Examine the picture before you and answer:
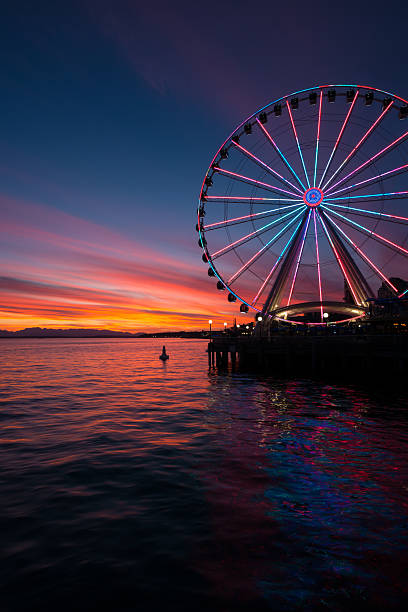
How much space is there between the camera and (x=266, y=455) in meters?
11.4

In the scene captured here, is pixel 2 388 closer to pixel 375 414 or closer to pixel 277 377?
pixel 277 377

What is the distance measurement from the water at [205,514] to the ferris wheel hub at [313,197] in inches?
1104

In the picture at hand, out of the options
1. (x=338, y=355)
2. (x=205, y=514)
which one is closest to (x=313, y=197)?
(x=338, y=355)

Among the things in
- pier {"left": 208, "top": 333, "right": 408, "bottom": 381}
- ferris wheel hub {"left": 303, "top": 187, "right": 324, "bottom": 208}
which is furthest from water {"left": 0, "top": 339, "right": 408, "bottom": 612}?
ferris wheel hub {"left": 303, "top": 187, "right": 324, "bottom": 208}

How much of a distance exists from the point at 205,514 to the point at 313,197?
1478 inches

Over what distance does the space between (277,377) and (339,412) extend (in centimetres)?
1515

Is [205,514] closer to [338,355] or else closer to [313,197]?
[338,355]

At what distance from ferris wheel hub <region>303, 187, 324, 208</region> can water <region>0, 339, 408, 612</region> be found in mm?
28038

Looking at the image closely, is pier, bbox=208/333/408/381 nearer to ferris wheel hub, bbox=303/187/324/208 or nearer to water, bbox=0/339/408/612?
ferris wheel hub, bbox=303/187/324/208

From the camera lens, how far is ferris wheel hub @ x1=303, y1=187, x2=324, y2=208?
1549 inches

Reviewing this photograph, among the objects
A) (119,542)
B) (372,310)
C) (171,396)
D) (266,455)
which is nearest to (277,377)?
(171,396)

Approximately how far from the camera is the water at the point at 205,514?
17.1 ft

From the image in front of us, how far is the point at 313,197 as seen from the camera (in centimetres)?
3956

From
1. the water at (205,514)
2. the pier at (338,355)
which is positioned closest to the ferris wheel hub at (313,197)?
the pier at (338,355)
